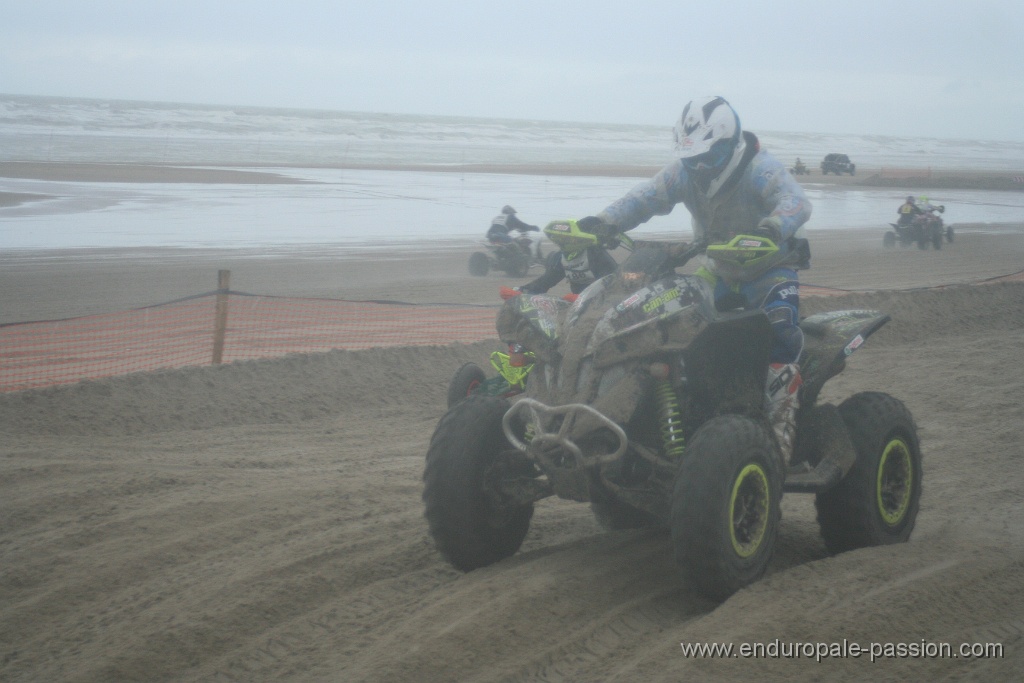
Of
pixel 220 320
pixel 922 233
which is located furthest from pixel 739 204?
pixel 922 233

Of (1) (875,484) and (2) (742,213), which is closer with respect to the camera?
(1) (875,484)

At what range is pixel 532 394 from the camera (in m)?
4.38

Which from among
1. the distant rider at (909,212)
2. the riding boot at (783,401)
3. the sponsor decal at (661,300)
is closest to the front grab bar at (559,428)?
the sponsor decal at (661,300)

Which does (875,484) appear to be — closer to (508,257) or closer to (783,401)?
(783,401)

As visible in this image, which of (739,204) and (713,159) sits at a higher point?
(713,159)

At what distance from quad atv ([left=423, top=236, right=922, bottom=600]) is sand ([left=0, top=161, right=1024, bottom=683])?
0.84 ft

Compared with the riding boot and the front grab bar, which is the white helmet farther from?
the front grab bar

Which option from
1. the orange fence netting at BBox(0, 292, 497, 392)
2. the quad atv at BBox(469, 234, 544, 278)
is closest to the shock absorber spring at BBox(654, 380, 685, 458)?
the orange fence netting at BBox(0, 292, 497, 392)

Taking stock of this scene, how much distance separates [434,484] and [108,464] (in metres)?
2.93

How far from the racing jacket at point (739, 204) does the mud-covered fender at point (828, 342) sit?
351 millimetres

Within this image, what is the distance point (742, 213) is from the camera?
4996mm

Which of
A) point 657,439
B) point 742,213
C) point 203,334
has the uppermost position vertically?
point 742,213

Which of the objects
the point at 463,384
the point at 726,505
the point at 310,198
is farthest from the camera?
the point at 310,198

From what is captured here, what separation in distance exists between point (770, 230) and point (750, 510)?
1271 mm
